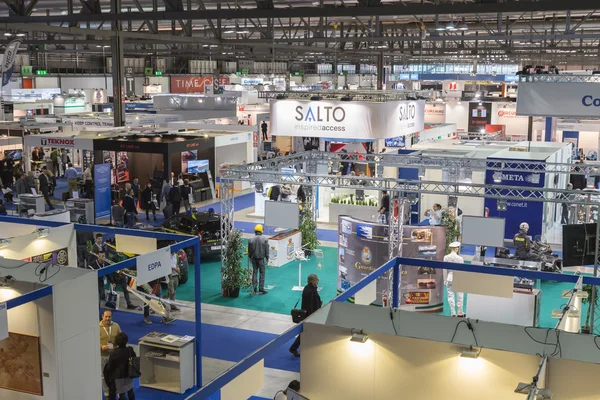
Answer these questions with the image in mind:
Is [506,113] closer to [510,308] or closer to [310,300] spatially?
[510,308]

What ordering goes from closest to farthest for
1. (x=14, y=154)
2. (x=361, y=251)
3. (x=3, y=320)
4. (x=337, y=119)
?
(x=3, y=320)
(x=361, y=251)
(x=337, y=119)
(x=14, y=154)

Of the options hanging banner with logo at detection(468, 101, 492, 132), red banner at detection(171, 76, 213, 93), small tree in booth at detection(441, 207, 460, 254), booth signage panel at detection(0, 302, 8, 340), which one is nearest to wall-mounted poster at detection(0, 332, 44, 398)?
booth signage panel at detection(0, 302, 8, 340)

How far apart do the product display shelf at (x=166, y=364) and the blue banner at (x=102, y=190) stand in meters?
9.70

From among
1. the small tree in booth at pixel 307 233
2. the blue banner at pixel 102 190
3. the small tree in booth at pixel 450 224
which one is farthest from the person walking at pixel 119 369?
the blue banner at pixel 102 190

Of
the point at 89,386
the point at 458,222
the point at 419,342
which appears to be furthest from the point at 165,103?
the point at 419,342

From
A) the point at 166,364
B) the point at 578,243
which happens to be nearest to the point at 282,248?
the point at 166,364

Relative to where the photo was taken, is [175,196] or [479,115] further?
[479,115]

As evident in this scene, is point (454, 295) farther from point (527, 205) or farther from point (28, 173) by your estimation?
point (28, 173)

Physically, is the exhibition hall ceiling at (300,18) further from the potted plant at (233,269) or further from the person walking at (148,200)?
the person walking at (148,200)

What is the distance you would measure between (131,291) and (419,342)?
6717 millimetres

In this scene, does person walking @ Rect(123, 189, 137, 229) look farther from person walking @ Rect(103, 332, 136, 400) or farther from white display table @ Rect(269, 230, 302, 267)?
person walking @ Rect(103, 332, 136, 400)

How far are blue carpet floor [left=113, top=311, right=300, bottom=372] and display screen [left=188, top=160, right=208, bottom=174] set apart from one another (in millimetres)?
9955

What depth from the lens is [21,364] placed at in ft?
22.0

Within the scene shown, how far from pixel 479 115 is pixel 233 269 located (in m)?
22.5
